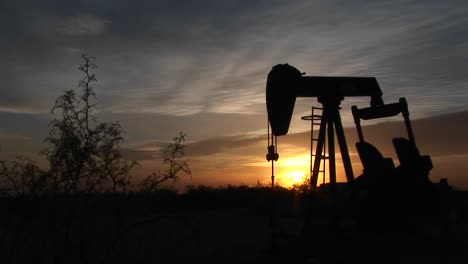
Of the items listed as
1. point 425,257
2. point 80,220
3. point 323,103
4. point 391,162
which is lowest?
point 425,257

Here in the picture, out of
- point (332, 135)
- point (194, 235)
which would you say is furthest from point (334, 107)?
point (194, 235)

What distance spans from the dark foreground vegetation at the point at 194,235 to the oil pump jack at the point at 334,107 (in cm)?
76

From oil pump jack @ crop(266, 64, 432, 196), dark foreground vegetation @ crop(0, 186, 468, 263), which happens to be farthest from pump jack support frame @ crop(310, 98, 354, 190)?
dark foreground vegetation @ crop(0, 186, 468, 263)

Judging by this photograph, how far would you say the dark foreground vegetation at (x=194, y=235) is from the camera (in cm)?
631

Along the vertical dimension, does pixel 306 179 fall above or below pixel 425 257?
above

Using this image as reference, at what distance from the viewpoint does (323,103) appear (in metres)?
9.95

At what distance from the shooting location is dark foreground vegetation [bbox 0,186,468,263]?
6.31 meters

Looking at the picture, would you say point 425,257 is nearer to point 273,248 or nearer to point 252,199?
point 273,248

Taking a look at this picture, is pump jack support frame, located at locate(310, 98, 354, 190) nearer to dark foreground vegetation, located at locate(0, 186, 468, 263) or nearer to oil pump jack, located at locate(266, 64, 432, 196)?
oil pump jack, located at locate(266, 64, 432, 196)

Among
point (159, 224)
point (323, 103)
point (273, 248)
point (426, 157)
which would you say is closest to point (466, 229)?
point (426, 157)

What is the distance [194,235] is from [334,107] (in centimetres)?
352

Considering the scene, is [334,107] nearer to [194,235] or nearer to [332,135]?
[332,135]

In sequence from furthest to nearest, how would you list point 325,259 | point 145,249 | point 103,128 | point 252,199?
point 252,199 < point 145,249 < point 325,259 < point 103,128

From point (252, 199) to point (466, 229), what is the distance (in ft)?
30.3
